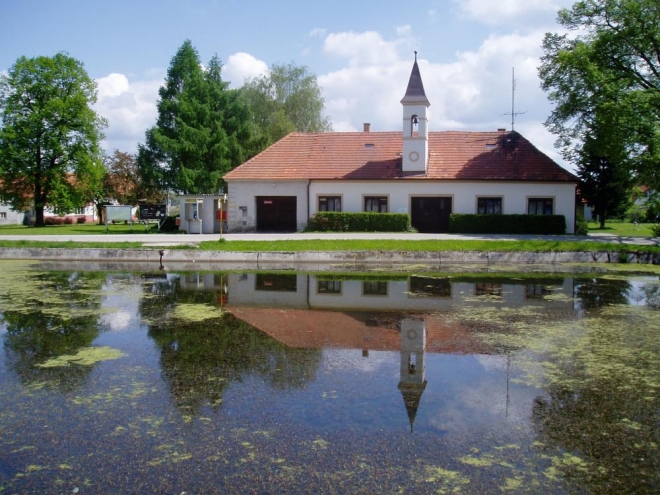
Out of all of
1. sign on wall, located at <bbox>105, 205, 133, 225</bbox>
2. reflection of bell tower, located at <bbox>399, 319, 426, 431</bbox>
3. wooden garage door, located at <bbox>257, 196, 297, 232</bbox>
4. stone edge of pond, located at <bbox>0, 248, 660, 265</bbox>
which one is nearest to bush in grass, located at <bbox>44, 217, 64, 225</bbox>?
Result: sign on wall, located at <bbox>105, 205, 133, 225</bbox>

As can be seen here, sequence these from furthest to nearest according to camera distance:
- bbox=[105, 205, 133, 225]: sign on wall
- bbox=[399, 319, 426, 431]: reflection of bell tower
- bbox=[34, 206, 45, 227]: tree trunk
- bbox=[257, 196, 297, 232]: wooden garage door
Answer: bbox=[34, 206, 45, 227]: tree trunk < bbox=[105, 205, 133, 225]: sign on wall < bbox=[257, 196, 297, 232]: wooden garage door < bbox=[399, 319, 426, 431]: reflection of bell tower

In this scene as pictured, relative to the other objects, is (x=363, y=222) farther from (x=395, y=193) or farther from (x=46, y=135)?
A: (x=46, y=135)

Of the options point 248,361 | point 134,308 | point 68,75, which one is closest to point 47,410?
point 248,361

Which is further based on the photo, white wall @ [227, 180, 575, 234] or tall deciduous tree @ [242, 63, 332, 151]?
tall deciduous tree @ [242, 63, 332, 151]

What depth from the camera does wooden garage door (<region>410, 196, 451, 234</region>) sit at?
32.7 m

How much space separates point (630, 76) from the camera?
30188 millimetres

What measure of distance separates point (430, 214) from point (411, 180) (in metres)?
2.39

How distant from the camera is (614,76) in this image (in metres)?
29.8

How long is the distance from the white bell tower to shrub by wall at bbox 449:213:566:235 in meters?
4.23

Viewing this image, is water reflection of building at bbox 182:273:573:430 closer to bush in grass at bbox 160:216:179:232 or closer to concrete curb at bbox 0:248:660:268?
concrete curb at bbox 0:248:660:268

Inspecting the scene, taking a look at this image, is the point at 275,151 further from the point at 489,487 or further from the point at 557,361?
the point at 489,487

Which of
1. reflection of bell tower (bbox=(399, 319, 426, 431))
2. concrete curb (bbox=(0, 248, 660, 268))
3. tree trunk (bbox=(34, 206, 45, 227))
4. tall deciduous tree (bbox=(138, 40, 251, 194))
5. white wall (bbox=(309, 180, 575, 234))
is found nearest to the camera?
reflection of bell tower (bbox=(399, 319, 426, 431))

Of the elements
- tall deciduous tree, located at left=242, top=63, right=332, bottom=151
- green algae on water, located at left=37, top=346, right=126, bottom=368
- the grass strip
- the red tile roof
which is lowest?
green algae on water, located at left=37, top=346, right=126, bottom=368

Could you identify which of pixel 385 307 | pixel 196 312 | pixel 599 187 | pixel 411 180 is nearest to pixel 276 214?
pixel 411 180
